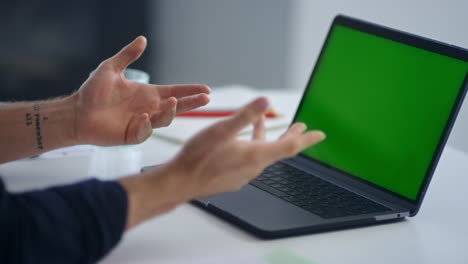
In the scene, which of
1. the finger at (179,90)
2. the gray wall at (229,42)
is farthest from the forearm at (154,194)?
the gray wall at (229,42)

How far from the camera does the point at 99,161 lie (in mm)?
1266

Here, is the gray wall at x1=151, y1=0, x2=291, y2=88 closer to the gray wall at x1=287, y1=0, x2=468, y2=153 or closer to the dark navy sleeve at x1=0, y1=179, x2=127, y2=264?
the gray wall at x1=287, y1=0, x2=468, y2=153

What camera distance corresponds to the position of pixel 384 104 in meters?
1.13

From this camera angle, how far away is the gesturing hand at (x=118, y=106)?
3.59 feet

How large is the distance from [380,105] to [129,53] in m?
0.42

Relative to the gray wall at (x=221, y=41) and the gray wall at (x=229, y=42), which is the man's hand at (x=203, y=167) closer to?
the gray wall at (x=229, y=42)

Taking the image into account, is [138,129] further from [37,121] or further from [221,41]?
[221,41]

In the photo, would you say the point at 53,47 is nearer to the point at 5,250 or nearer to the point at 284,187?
the point at 284,187

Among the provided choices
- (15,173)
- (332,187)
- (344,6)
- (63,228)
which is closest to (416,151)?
(332,187)

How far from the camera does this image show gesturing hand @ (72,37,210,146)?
1.09 meters

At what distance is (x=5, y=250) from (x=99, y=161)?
524mm

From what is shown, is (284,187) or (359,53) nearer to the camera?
(284,187)

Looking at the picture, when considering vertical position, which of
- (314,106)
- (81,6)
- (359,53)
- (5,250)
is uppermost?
(359,53)

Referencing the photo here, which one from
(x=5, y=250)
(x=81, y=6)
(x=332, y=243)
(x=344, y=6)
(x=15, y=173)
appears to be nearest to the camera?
(x=5, y=250)
